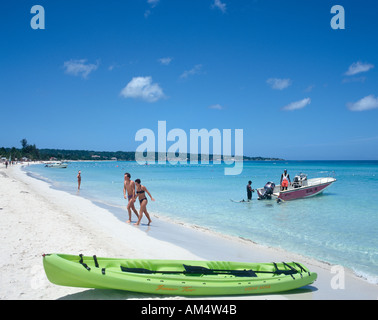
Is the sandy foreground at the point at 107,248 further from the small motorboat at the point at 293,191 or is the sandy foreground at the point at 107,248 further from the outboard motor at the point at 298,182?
the outboard motor at the point at 298,182

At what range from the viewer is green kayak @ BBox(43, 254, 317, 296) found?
4297 millimetres

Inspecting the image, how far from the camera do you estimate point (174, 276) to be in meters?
4.66

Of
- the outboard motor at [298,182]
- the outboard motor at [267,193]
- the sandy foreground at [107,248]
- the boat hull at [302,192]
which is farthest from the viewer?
the outboard motor at [298,182]

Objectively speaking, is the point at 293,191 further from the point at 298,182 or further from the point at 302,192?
the point at 298,182

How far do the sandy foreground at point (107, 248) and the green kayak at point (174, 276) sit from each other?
0.77 ft

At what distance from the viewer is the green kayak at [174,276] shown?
Answer: 430 centimetres

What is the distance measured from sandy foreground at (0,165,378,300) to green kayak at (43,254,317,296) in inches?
9.3

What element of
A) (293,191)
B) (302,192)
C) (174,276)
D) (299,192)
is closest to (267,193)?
(293,191)

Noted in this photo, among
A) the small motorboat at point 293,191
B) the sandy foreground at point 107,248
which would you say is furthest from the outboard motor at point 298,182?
the sandy foreground at point 107,248

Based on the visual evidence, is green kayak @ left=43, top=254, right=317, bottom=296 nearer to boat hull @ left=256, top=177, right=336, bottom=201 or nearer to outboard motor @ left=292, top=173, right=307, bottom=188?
boat hull @ left=256, top=177, right=336, bottom=201

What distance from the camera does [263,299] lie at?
15.6 ft

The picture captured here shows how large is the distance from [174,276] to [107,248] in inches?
121
